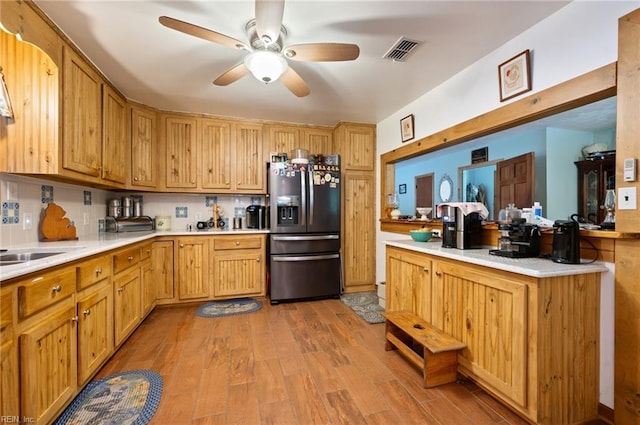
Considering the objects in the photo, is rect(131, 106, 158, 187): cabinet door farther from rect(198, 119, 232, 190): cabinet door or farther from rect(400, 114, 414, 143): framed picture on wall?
rect(400, 114, 414, 143): framed picture on wall

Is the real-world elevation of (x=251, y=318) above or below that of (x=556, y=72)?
below

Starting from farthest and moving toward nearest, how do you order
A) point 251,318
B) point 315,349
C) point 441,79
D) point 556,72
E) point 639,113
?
point 251,318
point 441,79
point 315,349
point 556,72
point 639,113

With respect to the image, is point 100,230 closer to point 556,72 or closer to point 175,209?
point 175,209

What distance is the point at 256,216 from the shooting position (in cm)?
371

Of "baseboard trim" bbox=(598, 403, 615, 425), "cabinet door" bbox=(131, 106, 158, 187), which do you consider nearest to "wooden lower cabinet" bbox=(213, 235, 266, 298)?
"cabinet door" bbox=(131, 106, 158, 187)

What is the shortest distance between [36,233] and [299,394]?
2280 millimetres

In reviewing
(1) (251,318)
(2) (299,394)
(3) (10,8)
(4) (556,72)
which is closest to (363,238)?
(1) (251,318)

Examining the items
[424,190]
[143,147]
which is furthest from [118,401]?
[424,190]

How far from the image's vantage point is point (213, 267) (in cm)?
326

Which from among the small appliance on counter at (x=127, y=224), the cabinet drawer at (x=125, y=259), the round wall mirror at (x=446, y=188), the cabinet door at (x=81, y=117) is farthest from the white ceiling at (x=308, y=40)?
the round wall mirror at (x=446, y=188)

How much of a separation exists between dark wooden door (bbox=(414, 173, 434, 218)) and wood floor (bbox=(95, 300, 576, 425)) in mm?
3725

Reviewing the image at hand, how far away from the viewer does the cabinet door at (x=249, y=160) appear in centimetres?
361

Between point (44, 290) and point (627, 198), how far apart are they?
290 centimetres

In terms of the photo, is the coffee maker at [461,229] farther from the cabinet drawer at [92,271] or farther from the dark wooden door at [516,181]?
the cabinet drawer at [92,271]
